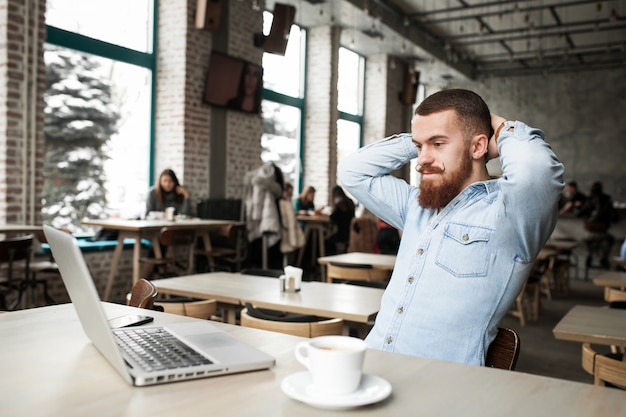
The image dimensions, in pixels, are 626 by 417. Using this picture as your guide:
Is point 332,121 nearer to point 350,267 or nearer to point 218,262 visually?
point 218,262

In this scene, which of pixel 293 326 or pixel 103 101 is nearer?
pixel 293 326

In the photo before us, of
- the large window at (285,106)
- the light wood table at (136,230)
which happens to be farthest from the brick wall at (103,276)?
the large window at (285,106)

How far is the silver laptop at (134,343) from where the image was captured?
100 cm

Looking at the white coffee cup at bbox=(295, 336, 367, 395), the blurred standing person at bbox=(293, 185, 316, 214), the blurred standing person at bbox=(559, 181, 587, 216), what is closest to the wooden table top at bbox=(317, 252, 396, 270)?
the white coffee cup at bbox=(295, 336, 367, 395)

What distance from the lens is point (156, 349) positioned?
1170mm

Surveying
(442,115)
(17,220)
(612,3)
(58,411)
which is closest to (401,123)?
(612,3)

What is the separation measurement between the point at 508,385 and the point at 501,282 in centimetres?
50

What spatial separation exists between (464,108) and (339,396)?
974mm

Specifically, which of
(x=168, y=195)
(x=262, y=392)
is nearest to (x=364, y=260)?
(x=168, y=195)

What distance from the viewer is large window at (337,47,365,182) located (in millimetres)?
11852

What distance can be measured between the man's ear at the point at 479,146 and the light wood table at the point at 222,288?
1609mm

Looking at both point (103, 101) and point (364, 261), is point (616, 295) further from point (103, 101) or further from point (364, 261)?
point (103, 101)

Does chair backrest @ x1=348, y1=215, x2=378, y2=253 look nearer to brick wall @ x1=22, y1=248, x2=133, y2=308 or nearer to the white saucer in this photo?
brick wall @ x1=22, y1=248, x2=133, y2=308

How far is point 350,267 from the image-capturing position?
15.6 feet
